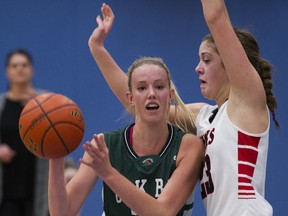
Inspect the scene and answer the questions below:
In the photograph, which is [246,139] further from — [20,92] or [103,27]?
[20,92]

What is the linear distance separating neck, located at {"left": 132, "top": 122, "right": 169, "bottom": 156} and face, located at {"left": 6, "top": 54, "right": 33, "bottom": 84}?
145cm

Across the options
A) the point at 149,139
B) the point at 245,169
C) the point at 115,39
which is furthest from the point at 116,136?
the point at 115,39

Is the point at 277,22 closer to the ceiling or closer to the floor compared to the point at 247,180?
closer to the ceiling

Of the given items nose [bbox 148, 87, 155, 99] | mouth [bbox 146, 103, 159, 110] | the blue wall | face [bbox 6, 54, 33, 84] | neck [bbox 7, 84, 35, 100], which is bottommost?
mouth [bbox 146, 103, 159, 110]

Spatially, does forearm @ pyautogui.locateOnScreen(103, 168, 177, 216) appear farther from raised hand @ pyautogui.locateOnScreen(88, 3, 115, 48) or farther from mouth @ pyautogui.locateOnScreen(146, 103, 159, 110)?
raised hand @ pyautogui.locateOnScreen(88, 3, 115, 48)

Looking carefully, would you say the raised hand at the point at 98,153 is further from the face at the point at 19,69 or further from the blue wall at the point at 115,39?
the blue wall at the point at 115,39

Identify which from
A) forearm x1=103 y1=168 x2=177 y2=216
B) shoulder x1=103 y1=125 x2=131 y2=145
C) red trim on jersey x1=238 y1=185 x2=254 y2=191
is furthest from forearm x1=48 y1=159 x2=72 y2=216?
red trim on jersey x1=238 y1=185 x2=254 y2=191

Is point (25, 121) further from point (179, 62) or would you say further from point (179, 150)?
point (179, 62)

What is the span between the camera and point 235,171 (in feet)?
9.64

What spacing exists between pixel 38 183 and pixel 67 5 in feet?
8.18

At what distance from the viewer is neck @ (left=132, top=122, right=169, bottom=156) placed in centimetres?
310

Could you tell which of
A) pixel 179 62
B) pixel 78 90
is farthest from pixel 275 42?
pixel 78 90

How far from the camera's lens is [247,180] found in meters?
2.94

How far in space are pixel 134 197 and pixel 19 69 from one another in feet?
6.41
